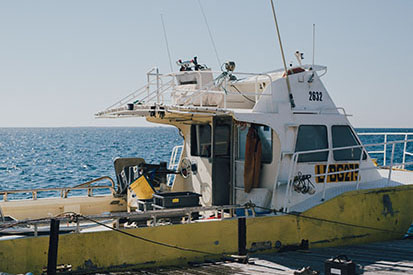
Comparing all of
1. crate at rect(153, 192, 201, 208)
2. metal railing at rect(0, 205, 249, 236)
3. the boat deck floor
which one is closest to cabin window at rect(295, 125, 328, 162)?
metal railing at rect(0, 205, 249, 236)

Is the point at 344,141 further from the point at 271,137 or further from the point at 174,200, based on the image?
the point at 174,200

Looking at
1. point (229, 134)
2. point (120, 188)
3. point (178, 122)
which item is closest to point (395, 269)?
point (229, 134)

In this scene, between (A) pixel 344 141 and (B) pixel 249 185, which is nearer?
(B) pixel 249 185

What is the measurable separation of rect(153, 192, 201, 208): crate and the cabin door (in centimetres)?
77

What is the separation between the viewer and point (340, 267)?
26.1 ft

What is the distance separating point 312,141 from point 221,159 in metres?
1.90

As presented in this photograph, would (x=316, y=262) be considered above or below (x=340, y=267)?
below

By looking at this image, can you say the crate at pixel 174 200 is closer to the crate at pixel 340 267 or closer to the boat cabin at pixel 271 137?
the boat cabin at pixel 271 137

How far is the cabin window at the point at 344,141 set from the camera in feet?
37.0

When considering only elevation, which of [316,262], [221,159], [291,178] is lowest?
[316,262]

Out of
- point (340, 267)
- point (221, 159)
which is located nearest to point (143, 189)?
point (221, 159)

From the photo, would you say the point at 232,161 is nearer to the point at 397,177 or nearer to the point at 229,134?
the point at 229,134

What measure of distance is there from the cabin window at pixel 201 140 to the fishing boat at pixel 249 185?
0.11 ft

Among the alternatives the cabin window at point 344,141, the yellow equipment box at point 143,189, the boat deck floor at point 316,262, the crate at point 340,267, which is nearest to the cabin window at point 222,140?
the yellow equipment box at point 143,189
